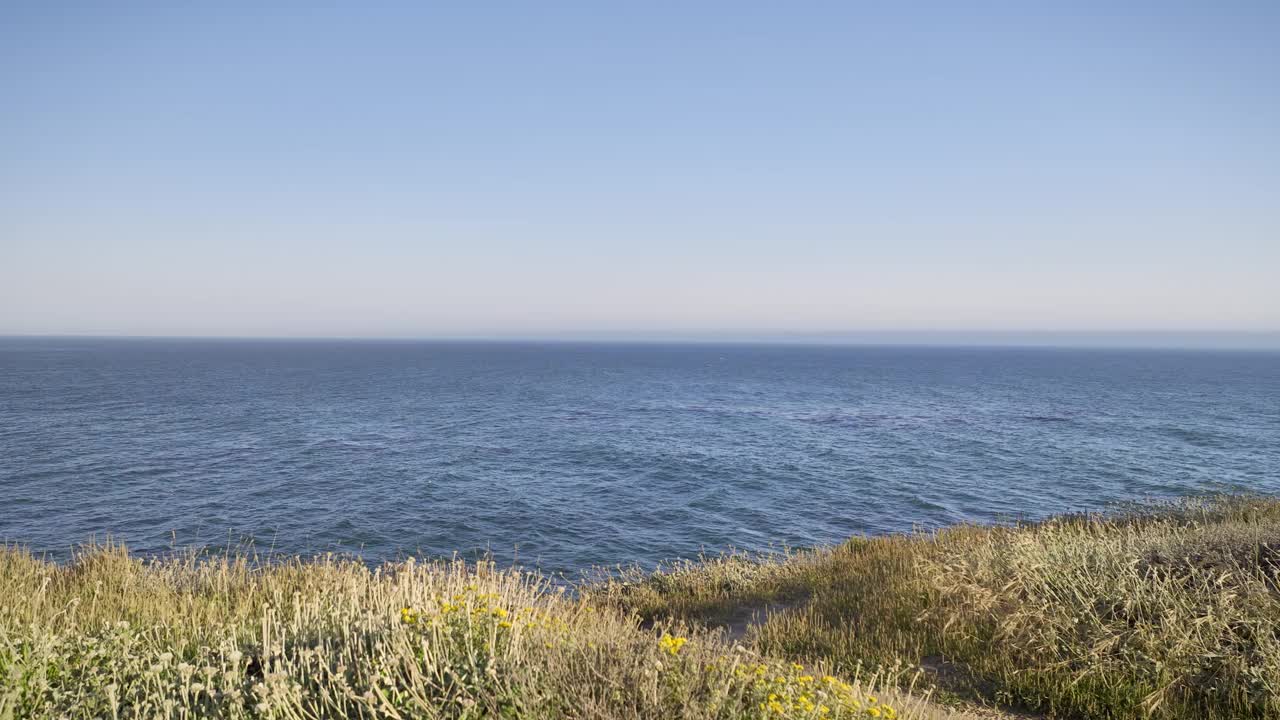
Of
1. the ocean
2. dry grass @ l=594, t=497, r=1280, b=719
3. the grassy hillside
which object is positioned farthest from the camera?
Answer: the ocean

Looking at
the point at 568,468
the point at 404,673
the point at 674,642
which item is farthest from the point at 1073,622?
the point at 568,468

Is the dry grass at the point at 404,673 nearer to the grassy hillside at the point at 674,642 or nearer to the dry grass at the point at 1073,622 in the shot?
the grassy hillside at the point at 674,642

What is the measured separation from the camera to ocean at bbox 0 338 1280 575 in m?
22.5

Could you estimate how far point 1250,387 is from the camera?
86938 millimetres

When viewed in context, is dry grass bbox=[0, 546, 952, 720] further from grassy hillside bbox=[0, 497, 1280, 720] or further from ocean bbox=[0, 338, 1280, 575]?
ocean bbox=[0, 338, 1280, 575]

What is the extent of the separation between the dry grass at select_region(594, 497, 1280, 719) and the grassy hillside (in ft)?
0.10

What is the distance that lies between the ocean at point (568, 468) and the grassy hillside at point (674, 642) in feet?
38.4

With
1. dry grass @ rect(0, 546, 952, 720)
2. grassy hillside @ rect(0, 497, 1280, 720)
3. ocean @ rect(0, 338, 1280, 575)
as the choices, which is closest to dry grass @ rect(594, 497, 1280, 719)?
grassy hillside @ rect(0, 497, 1280, 720)

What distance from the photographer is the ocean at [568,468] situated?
888 inches

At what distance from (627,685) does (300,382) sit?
88.3m

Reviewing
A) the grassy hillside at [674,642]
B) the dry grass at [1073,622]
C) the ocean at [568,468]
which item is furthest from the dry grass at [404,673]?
the ocean at [568,468]

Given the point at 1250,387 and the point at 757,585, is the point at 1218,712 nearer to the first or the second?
the point at 757,585

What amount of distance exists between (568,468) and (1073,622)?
27229 millimetres

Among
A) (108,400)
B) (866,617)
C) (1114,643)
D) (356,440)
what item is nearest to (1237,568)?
(1114,643)
